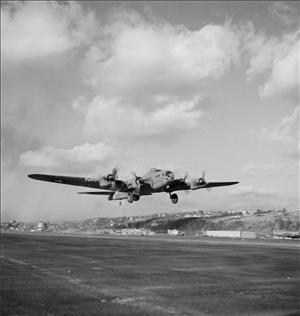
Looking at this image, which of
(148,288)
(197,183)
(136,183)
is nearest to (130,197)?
(136,183)

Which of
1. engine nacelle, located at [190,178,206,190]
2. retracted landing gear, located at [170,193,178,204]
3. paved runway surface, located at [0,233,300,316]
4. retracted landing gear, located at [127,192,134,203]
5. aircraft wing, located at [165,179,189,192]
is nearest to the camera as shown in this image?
paved runway surface, located at [0,233,300,316]

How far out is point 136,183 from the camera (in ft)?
149

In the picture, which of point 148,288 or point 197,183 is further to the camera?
point 197,183

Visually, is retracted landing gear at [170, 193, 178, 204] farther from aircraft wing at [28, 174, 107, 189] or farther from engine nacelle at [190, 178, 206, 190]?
aircraft wing at [28, 174, 107, 189]

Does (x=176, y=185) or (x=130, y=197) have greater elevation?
(x=176, y=185)

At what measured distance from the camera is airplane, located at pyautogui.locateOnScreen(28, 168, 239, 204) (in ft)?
144

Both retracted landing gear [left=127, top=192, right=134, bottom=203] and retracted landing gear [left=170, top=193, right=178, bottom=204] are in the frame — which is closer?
retracted landing gear [left=170, top=193, right=178, bottom=204]

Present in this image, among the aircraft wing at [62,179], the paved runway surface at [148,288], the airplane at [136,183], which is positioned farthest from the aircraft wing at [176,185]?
the paved runway surface at [148,288]

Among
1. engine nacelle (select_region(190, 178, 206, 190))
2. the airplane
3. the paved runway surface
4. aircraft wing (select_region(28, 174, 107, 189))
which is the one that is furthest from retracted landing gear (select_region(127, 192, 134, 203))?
the paved runway surface

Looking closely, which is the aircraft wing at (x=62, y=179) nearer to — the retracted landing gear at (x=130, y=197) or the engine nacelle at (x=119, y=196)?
the engine nacelle at (x=119, y=196)

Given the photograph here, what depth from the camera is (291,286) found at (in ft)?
114

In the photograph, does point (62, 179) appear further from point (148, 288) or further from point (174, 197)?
point (148, 288)

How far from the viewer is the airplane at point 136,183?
43.8m

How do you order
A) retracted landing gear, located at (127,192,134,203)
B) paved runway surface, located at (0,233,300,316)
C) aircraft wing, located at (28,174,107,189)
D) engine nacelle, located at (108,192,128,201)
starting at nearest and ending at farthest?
1. paved runway surface, located at (0,233,300,316)
2. retracted landing gear, located at (127,192,134,203)
3. aircraft wing, located at (28,174,107,189)
4. engine nacelle, located at (108,192,128,201)
